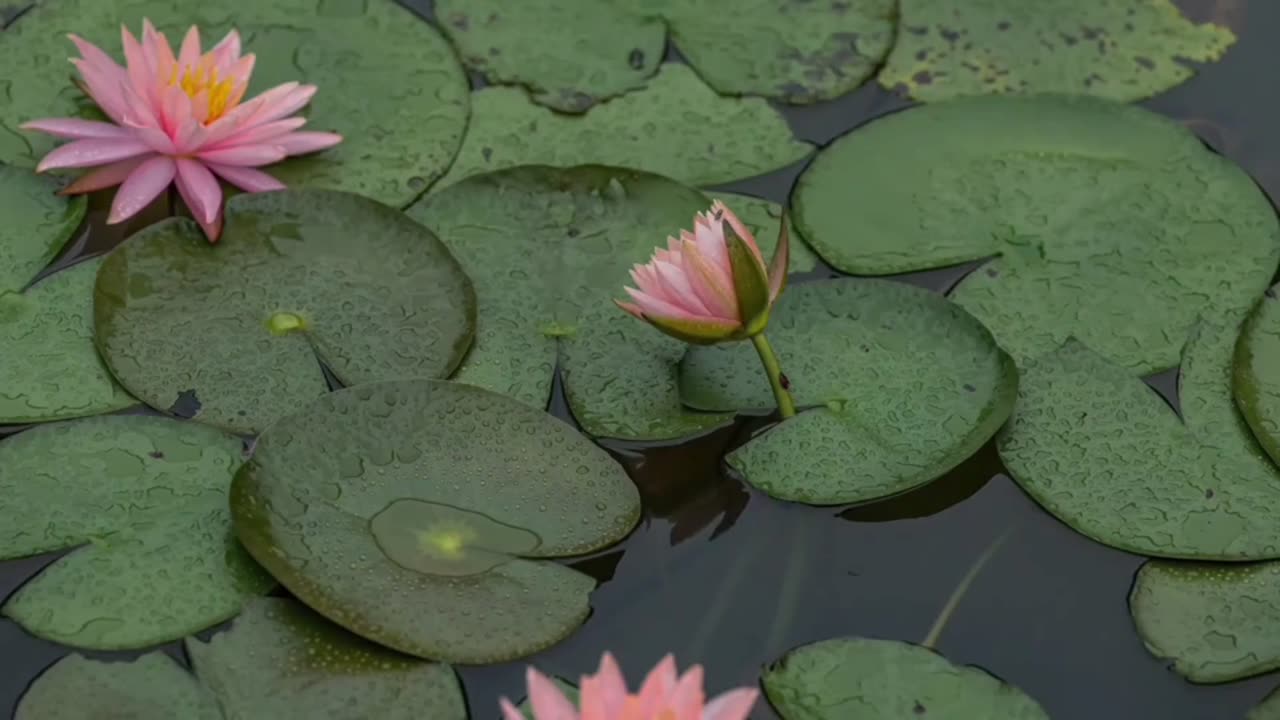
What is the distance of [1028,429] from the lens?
105 inches

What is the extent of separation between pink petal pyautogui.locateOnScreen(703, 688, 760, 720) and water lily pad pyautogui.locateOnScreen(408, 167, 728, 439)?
71 centimetres

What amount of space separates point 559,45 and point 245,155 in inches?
30.2

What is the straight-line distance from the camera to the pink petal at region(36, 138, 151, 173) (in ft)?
9.45

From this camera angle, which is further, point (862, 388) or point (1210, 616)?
point (862, 388)

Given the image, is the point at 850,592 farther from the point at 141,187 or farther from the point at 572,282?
the point at 141,187

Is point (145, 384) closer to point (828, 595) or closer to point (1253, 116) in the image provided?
point (828, 595)

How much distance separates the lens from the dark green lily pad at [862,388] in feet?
8.38

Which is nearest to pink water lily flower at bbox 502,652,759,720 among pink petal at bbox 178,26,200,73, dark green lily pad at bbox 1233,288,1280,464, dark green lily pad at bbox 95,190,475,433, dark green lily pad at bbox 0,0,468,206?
dark green lily pad at bbox 95,190,475,433

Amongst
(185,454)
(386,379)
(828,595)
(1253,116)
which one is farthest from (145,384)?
(1253,116)

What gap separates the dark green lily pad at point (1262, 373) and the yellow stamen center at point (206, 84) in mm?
1956

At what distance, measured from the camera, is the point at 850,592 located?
8.15ft

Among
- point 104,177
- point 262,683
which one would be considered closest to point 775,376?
point 262,683

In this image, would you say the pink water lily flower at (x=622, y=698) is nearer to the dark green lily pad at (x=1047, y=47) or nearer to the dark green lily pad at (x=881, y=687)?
the dark green lily pad at (x=881, y=687)

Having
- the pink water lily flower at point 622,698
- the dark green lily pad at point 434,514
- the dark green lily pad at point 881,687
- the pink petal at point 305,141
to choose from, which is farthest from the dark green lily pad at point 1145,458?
the pink petal at point 305,141
